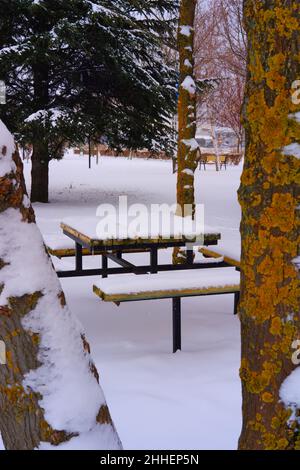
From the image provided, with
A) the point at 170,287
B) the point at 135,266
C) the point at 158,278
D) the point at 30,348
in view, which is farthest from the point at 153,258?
the point at 30,348

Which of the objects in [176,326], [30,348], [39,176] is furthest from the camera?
[39,176]

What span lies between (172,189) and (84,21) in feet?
25.2

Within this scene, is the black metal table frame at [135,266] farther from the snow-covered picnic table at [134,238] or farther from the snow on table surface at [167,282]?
the snow on table surface at [167,282]

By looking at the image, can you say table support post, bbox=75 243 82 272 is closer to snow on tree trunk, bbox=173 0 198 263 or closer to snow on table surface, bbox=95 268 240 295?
snow on table surface, bbox=95 268 240 295

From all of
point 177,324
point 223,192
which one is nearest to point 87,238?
point 177,324

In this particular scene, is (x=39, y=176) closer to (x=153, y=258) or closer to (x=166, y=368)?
(x=153, y=258)

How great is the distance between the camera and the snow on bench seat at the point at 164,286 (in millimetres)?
4836

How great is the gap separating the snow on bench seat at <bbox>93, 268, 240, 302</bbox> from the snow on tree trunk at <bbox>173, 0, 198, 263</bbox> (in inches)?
104

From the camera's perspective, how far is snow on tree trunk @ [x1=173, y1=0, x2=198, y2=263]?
25.7 feet

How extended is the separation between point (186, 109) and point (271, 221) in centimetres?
628

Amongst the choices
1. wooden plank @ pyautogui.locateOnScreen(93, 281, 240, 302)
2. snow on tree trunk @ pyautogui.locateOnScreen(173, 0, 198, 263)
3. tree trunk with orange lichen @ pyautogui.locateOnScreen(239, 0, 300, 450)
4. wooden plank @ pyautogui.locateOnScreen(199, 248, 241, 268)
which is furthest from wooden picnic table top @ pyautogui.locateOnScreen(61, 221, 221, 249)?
tree trunk with orange lichen @ pyautogui.locateOnScreen(239, 0, 300, 450)

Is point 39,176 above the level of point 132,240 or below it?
above

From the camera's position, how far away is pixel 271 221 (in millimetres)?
1818

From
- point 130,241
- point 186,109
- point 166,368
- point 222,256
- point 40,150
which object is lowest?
point 166,368
